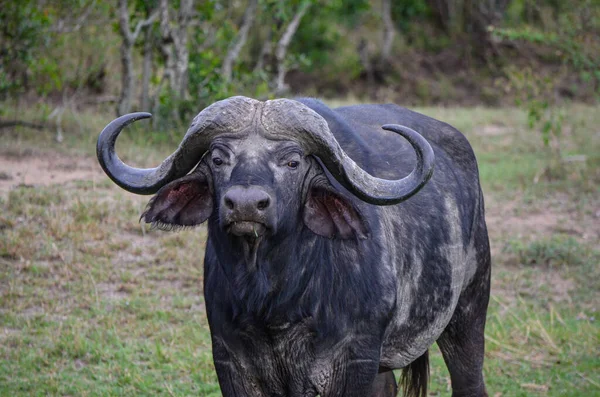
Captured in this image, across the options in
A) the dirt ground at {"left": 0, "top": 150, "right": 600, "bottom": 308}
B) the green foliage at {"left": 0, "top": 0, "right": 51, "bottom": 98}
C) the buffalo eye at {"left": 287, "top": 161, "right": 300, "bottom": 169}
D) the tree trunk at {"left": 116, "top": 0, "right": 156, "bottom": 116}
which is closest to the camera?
the buffalo eye at {"left": 287, "top": 161, "right": 300, "bottom": 169}

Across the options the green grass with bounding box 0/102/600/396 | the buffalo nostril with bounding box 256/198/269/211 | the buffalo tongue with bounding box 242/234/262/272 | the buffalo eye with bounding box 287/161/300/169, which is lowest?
the green grass with bounding box 0/102/600/396

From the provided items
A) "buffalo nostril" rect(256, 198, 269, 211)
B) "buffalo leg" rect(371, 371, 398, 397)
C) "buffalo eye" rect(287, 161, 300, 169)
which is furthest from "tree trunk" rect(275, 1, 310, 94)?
"buffalo nostril" rect(256, 198, 269, 211)

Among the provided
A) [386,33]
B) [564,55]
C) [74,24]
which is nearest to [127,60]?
[74,24]

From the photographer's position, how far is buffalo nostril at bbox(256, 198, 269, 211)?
11.0 feet

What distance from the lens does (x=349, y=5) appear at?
850 inches

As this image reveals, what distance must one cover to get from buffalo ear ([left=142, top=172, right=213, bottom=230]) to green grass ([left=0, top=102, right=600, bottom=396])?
1.99 meters

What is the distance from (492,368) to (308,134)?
330 centimetres

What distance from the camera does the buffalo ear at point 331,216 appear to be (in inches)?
149

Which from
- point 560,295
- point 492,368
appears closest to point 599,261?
point 560,295

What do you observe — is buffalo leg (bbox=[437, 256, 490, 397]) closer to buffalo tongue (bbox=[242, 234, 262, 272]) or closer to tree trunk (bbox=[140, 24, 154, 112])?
buffalo tongue (bbox=[242, 234, 262, 272])

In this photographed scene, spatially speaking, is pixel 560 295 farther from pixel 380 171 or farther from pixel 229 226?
pixel 229 226

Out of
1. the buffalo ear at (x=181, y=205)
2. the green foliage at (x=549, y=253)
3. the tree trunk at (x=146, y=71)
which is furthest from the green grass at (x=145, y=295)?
the buffalo ear at (x=181, y=205)

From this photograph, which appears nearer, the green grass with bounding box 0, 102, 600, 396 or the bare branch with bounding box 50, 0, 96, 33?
the green grass with bounding box 0, 102, 600, 396

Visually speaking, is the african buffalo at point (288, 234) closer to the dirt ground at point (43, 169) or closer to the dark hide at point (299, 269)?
the dark hide at point (299, 269)
